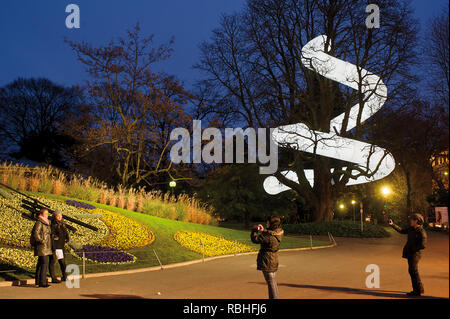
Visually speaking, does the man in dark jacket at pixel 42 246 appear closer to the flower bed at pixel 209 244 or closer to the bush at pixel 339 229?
the flower bed at pixel 209 244

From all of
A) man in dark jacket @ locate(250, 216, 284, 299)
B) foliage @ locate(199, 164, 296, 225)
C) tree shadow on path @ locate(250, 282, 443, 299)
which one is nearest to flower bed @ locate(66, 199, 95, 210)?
tree shadow on path @ locate(250, 282, 443, 299)

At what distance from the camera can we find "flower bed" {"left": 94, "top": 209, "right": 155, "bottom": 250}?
54.4 feet

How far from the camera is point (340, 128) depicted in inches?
1305

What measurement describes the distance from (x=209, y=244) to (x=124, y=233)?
12.6 feet

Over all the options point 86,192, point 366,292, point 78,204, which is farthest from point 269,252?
point 86,192

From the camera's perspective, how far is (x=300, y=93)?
105ft

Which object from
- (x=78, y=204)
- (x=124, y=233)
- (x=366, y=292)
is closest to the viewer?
(x=366, y=292)

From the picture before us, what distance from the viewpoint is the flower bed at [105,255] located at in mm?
13914

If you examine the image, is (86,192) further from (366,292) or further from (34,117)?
(34,117)

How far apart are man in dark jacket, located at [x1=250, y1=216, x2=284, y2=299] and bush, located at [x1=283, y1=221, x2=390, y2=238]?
73.2 ft

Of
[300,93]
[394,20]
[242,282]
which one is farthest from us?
[300,93]
